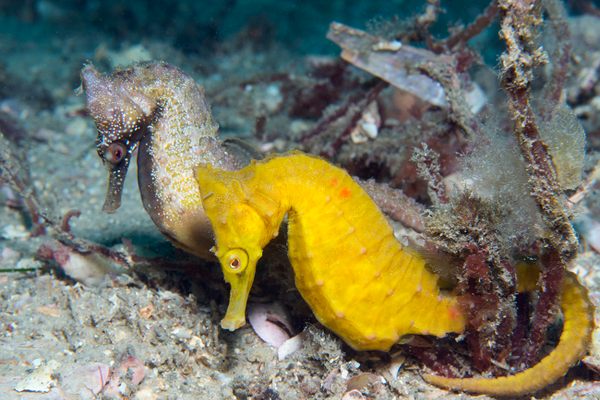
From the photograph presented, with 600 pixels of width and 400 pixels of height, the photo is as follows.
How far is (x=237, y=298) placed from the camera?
88.4 inches

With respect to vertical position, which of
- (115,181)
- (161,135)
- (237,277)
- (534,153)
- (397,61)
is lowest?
(115,181)

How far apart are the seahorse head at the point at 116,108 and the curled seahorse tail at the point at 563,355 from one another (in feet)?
7.63

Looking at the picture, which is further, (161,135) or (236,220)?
(161,135)

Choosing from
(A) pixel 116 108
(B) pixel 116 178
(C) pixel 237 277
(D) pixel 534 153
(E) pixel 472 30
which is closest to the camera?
(D) pixel 534 153

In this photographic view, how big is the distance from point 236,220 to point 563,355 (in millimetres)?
1825

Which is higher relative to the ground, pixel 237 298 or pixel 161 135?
pixel 161 135

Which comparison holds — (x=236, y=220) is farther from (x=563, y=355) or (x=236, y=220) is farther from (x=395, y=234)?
(x=563, y=355)

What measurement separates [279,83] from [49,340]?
451 cm

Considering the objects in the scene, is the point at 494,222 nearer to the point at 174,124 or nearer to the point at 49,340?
the point at 174,124

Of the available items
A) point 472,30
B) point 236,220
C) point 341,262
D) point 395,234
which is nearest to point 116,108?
point 236,220

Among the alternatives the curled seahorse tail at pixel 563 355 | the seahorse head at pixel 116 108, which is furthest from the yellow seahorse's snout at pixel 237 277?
the curled seahorse tail at pixel 563 355

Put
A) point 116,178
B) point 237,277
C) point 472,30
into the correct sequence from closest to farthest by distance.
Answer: point 237,277 < point 116,178 < point 472,30

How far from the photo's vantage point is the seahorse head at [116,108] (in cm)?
257

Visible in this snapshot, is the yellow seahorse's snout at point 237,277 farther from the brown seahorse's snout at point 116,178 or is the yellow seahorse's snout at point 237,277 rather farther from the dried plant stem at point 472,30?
the dried plant stem at point 472,30
